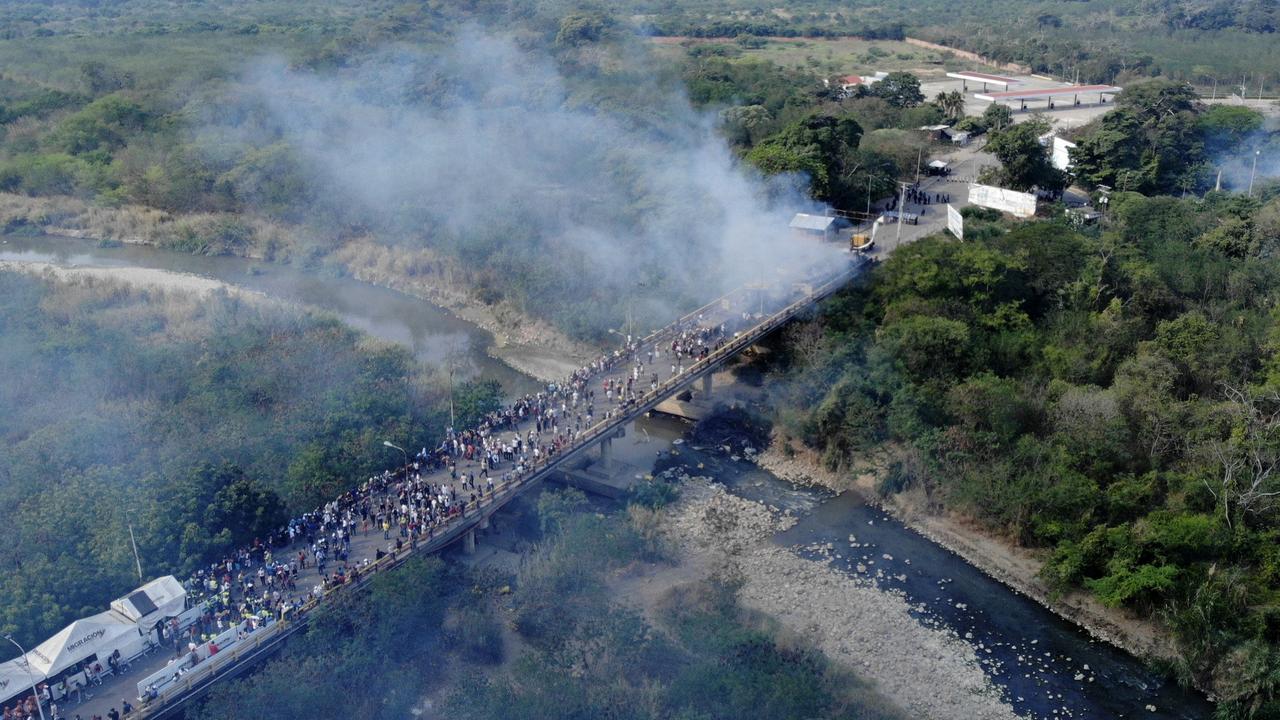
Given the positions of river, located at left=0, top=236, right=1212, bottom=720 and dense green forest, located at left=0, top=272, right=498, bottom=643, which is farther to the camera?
river, located at left=0, top=236, right=1212, bottom=720

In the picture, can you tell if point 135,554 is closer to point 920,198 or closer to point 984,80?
point 920,198

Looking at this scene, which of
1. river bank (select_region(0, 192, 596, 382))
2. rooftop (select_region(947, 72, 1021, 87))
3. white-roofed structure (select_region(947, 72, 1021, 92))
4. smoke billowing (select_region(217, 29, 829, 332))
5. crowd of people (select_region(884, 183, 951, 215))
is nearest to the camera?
river bank (select_region(0, 192, 596, 382))

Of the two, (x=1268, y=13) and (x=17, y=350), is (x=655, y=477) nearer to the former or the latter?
(x=17, y=350)

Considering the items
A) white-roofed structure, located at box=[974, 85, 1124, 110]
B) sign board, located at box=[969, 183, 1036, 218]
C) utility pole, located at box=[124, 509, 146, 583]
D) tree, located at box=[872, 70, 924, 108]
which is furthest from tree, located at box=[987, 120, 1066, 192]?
utility pole, located at box=[124, 509, 146, 583]

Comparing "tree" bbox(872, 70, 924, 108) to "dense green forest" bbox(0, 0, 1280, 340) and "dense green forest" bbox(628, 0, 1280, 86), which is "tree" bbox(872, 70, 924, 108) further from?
"dense green forest" bbox(628, 0, 1280, 86)

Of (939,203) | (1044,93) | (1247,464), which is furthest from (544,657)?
(1044,93)

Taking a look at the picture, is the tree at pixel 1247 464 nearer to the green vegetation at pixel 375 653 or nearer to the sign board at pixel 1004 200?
the green vegetation at pixel 375 653
